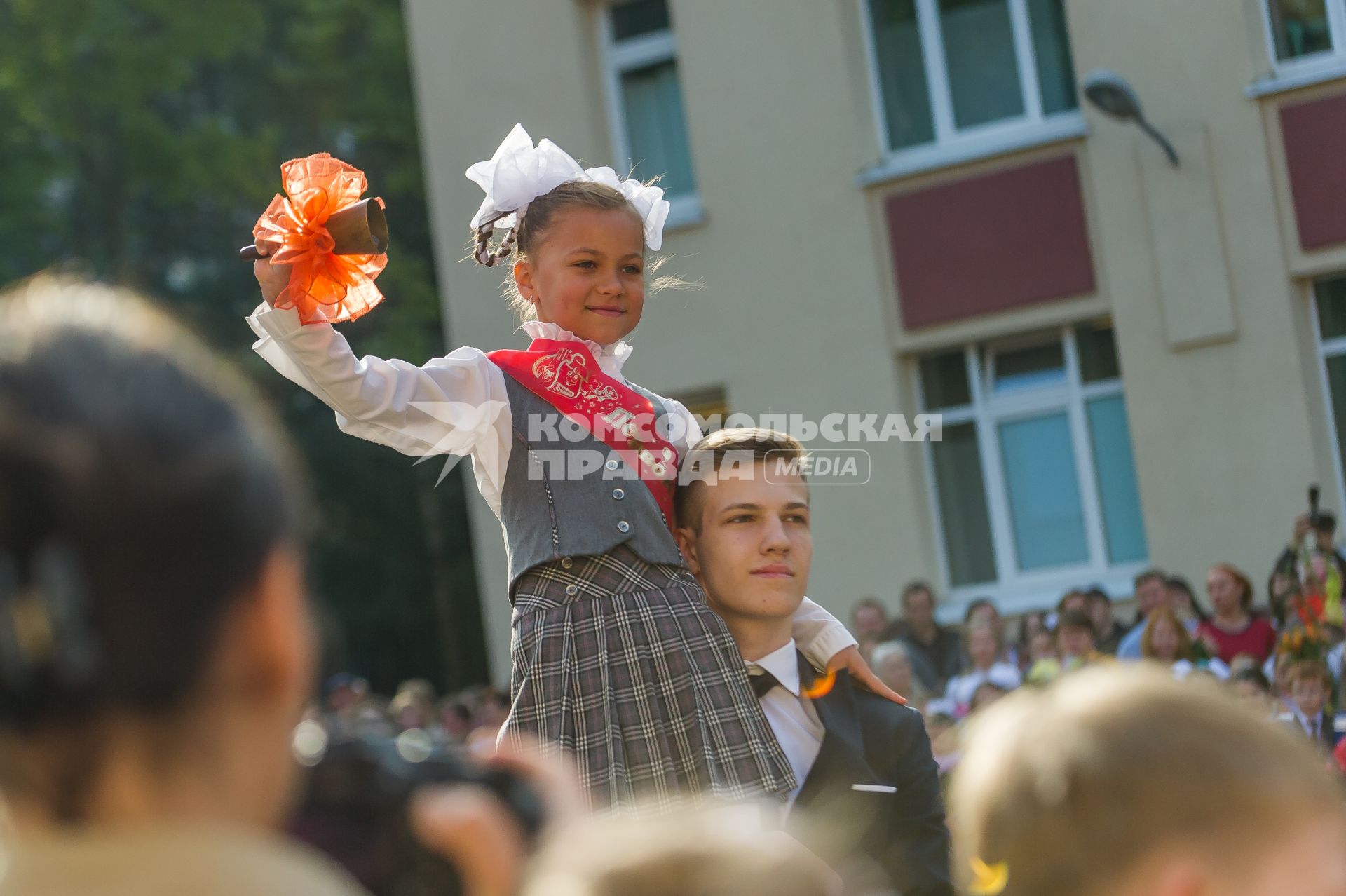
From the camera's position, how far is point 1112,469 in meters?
11.5

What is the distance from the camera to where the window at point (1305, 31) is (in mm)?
10766

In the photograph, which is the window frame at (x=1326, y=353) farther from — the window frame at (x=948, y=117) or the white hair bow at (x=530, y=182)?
the white hair bow at (x=530, y=182)

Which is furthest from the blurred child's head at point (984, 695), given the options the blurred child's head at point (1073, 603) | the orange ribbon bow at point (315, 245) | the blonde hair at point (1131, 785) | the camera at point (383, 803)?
the camera at point (383, 803)

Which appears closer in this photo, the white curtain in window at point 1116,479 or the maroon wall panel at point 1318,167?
the maroon wall panel at point 1318,167

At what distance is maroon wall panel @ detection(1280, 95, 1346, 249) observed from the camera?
10445 millimetres

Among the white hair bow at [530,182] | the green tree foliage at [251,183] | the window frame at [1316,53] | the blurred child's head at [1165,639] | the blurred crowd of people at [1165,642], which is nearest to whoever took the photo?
the white hair bow at [530,182]

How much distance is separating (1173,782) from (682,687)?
200 cm

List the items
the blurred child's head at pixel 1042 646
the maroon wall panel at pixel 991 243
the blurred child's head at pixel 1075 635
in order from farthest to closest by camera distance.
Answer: the maroon wall panel at pixel 991 243
the blurred child's head at pixel 1042 646
the blurred child's head at pixel 1075 635

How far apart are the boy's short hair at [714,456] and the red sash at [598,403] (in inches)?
1.1

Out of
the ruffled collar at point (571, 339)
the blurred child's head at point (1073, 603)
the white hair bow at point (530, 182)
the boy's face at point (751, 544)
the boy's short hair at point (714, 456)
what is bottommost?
the blurred child's head at point (1073, 603)

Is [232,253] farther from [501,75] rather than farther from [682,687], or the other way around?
[682,687]

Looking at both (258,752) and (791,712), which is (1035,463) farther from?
(258,752)

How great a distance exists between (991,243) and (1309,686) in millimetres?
5026

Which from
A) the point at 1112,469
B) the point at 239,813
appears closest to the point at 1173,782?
the point at 239,813
